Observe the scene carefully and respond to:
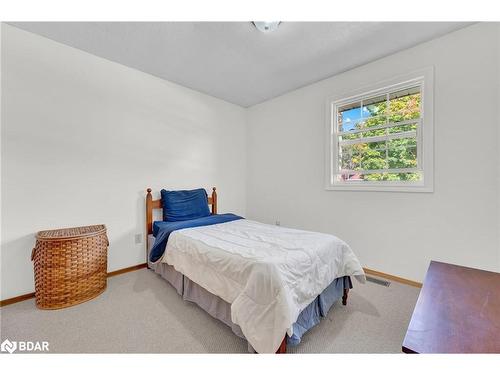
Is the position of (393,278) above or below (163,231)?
below

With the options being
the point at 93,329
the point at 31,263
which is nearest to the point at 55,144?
the point at 31,263

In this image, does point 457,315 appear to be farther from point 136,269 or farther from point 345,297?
point 136,269

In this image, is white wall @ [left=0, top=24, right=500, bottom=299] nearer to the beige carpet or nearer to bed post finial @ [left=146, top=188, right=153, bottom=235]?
bed post finial @ [left=146, top=188, right=153, bottom=235]

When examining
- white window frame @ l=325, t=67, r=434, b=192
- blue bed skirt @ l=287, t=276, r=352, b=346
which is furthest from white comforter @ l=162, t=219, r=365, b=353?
white window frame @ l=325, t=67, r=434, b=192

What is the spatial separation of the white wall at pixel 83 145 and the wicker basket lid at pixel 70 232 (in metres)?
0.10

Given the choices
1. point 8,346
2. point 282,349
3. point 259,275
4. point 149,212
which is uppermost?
point 149,212

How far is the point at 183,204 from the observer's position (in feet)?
9.51

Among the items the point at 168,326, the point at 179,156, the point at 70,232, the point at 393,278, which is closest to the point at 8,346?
the point at 70,232

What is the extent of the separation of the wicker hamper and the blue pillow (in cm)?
86

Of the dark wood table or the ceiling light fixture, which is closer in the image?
the dark wood table

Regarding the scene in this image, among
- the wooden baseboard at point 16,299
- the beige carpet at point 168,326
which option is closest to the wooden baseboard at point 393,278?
the beige carpet at point 168,326

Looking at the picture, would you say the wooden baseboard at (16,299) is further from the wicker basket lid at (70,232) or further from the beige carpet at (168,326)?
the wicker basket lid at (70,232)

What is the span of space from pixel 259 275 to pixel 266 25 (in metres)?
2.09

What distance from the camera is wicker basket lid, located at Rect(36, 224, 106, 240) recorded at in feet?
6.18
